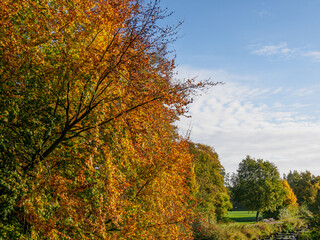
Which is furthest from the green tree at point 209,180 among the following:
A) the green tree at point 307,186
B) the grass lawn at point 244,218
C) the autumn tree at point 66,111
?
the green tree at point 307,186

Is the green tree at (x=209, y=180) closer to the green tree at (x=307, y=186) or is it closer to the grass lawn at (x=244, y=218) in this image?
the grass lawn at (x=244, y=218)

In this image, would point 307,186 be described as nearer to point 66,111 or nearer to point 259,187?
point 259,187

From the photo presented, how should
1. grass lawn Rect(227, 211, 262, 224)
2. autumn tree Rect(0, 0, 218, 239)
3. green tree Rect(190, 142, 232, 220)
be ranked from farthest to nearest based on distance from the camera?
grass lawn Rect(227, 211, 262, 224) → green tree Rect(190, 142, 232, 220) → autumn tree Rect(0, 0, 218, 239)

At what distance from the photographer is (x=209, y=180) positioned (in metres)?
30.2

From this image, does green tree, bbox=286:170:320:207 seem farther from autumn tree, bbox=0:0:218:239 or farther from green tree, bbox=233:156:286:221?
autumn tree, bbox=0:0:218:239

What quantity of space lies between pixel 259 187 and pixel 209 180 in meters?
10.5

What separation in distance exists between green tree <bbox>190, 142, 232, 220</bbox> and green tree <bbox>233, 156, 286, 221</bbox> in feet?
20.2

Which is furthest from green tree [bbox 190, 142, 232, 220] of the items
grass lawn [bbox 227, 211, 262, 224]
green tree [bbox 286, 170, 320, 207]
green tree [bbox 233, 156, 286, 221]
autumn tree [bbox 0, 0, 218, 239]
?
green tree [bbox 286, 170, 320, 207]

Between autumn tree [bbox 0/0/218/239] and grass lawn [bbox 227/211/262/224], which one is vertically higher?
autumn tree [bbox 0/0/218/239]

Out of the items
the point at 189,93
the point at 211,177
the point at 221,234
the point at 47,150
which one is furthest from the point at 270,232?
the point at 47,150

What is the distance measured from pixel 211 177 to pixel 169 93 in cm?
2630

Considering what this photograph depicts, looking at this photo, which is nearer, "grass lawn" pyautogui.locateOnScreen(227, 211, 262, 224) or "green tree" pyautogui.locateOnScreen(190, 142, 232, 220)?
"green tree" pyautogui.locateOnScreen(190, 142, 232, 220)

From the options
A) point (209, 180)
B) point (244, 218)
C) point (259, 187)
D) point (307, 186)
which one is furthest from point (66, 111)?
point (307, 186)

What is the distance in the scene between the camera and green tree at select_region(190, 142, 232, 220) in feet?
87.9
